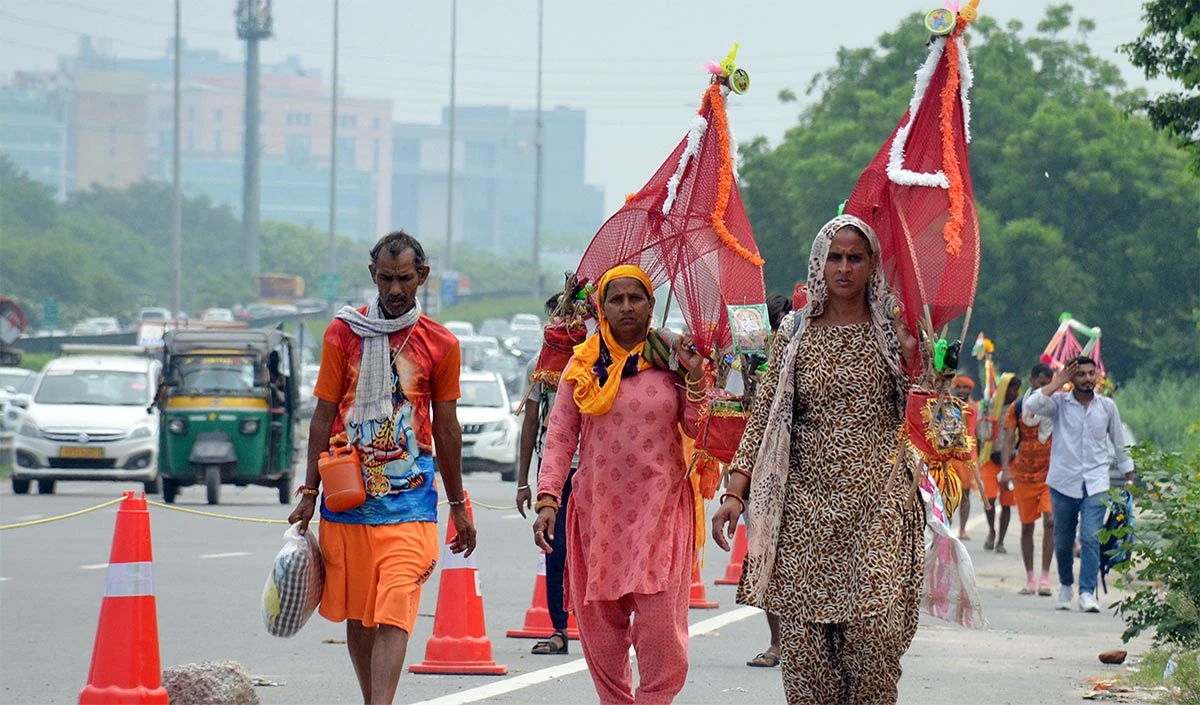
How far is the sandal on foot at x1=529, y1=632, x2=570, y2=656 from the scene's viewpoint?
35.2 ft

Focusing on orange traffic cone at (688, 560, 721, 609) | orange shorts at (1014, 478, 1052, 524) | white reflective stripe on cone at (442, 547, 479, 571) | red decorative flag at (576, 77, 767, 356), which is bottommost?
orange traffic cone at (688, 560, 721, 609)

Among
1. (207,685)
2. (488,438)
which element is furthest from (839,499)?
(488,438)

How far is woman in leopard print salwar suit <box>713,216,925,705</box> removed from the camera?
21.5 ft

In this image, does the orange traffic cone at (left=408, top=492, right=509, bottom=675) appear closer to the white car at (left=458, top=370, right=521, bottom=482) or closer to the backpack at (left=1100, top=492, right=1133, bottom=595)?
the backpack at (left=1100, top=492, right=1133, bottom=595)

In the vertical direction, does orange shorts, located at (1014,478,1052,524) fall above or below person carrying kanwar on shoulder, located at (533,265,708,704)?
below

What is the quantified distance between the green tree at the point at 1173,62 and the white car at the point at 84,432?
502 inches

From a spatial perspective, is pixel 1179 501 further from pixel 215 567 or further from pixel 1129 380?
pixel 1129 380

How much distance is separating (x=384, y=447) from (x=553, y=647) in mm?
3547

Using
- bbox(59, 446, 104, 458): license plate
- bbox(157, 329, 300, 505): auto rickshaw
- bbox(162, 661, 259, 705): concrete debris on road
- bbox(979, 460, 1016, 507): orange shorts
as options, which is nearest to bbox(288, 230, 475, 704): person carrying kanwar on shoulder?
bbox(162, 661, 259, 705): concrete debris on road

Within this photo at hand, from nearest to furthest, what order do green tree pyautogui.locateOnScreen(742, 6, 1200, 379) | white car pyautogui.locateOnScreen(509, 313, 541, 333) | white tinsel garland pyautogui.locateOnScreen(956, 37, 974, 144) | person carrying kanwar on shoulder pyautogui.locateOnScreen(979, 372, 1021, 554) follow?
white tinsel garland pyautogui.locateOnScreen(956, 37, 974, 144) < person carrying kanwar on shoulder pyautogui.locateOnScreen(979, 372, 1021, 554) < green tree pyautogui.locateOnScreen(742, 6, 1200, 379) < white car pyautogui.locateOnScreen(509, 313, 541, 333)

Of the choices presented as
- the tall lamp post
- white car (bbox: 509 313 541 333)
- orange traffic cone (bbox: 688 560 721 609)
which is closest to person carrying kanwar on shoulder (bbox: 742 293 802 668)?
orange traffic cone (bbox: 688 560 721 609)

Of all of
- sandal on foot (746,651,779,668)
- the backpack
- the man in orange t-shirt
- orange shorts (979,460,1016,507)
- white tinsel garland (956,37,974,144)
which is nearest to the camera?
white tinsel garland (956,37,974,144)

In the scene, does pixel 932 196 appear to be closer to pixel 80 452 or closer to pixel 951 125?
pixel 951 125

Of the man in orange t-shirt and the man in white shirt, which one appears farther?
the man in orange t-shirt
